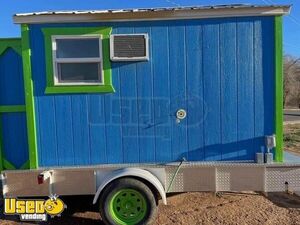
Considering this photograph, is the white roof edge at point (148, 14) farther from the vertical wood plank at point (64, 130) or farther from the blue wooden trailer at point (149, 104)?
the vertical wood plank at point (64, 130)

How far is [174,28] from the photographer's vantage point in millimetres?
5055

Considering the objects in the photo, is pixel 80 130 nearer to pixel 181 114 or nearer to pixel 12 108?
pixel 12 108

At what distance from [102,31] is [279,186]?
10.5 feet

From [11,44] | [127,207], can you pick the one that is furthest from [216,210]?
[11,44]

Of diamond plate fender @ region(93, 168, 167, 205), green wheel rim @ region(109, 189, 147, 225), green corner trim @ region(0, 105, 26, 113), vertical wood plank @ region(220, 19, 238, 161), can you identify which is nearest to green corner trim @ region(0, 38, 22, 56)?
green corner trim @ region(0, 105, 26, 113)

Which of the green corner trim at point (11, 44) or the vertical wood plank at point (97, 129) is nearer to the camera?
the vertical wood plank at point (97, 129)

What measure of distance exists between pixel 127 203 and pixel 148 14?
2.55 metres

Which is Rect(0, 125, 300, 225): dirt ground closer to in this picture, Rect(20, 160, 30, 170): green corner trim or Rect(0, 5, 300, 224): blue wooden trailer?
Rect(0, 5, 300, 224): blue wooden trailer

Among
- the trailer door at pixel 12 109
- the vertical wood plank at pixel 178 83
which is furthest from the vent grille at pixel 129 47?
the trailer door at pixel 12 109

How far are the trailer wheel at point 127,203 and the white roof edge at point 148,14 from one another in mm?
2174

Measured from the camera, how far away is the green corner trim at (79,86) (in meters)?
5.01

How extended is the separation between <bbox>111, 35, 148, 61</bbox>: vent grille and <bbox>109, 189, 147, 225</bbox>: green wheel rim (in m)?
1.79

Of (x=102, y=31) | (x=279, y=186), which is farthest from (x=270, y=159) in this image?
(x=102, y=31)

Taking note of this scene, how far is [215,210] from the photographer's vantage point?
5.64 meters
